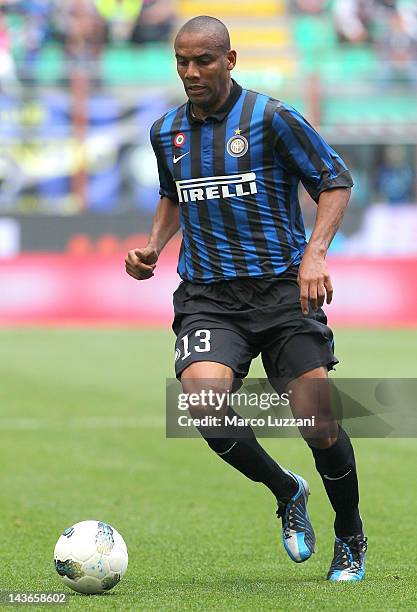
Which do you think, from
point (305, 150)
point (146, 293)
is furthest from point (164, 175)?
point (146, 293)

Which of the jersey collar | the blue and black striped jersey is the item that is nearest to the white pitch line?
the blue and black striped jersey

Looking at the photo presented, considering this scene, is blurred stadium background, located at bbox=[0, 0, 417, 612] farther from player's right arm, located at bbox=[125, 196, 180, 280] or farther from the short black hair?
the short black hair

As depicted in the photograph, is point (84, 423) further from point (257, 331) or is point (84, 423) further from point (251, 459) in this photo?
point (257, 331)

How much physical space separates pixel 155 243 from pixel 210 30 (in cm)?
96

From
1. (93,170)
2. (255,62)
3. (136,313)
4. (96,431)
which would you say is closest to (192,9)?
(255,62)

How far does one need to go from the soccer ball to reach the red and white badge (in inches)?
62.3

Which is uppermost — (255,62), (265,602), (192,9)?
(192,9)

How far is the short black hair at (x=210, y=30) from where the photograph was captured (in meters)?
4.79

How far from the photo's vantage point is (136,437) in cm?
947

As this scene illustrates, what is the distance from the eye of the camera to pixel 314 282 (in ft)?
15.3

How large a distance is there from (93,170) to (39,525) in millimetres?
15500

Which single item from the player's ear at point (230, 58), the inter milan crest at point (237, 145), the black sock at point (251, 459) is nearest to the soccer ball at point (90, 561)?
the black sock at point (251, 459)

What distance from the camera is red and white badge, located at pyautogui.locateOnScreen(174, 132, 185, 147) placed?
510 centimetres

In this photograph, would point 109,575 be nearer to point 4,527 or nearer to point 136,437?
point 4,527
